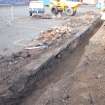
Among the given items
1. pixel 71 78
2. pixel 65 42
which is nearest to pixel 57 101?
pixel 71 78

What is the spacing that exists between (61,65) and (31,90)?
9.93ft

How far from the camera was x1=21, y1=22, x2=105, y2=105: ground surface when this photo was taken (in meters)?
6.43

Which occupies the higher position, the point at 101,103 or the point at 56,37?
the point at 101,103

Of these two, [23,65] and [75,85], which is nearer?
[75,85]

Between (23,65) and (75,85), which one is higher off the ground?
(75,85)

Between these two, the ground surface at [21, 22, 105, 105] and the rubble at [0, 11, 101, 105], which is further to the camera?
the rubble at [0, 11, 101, 105]

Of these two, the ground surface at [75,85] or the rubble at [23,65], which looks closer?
the ground surface at [75,85]

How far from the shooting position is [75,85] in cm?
751

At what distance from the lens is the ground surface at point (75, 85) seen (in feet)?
21.1

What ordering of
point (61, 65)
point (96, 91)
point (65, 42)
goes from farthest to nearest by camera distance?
point (65, 42) → point (61, 65) → point (96, 91)

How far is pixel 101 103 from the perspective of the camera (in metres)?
6.26

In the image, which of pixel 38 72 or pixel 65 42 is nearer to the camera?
pixel 38 72

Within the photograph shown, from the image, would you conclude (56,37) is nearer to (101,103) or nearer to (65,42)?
(65,42)

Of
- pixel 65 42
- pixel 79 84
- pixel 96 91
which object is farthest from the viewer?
pixel 65 42
